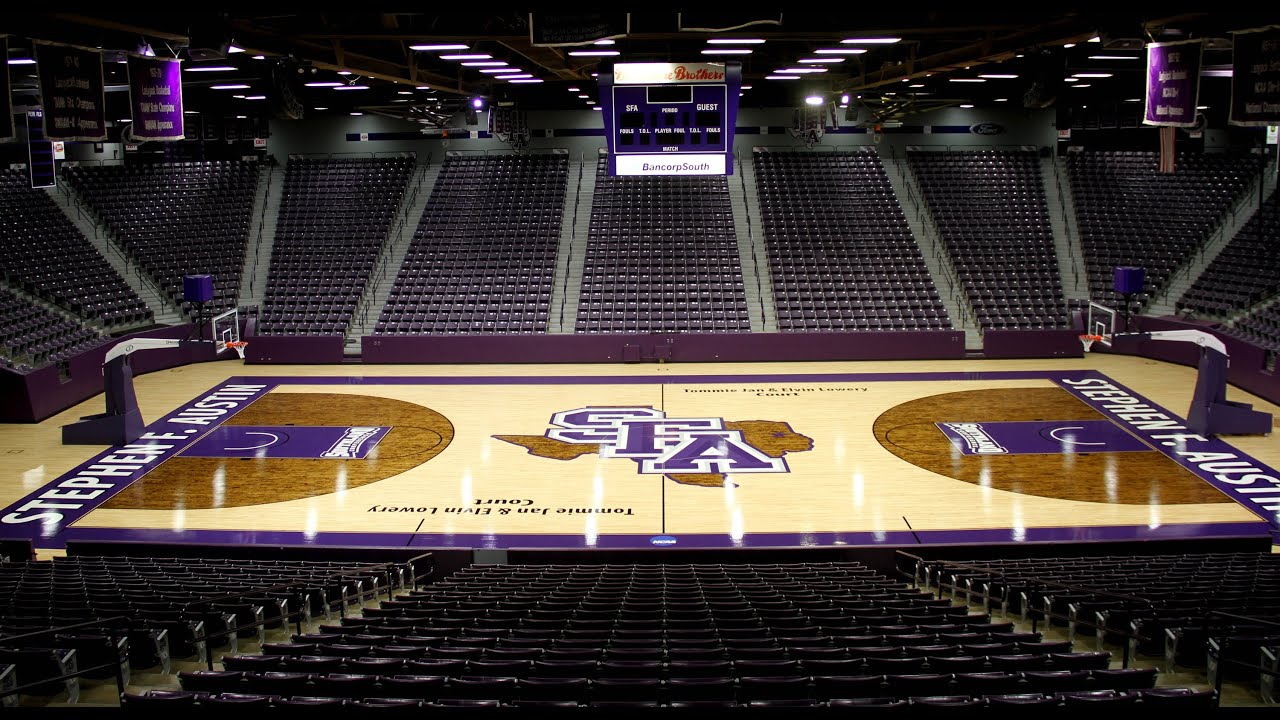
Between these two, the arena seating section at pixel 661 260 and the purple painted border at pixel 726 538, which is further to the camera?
the arena seating section at pixel 661 260

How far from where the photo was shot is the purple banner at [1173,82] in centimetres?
1271

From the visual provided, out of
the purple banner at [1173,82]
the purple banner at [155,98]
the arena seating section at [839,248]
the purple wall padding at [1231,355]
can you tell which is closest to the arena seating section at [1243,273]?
the purple wall padding at [1231,355]

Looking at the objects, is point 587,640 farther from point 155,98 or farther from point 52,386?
point 52,386

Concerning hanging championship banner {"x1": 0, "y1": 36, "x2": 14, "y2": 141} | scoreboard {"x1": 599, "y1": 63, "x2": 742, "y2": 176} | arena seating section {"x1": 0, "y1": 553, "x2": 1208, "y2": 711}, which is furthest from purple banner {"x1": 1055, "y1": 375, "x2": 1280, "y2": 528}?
hanging championship banner {"x1": 0, "y1": 36, "x2": 14, "y2": 141}

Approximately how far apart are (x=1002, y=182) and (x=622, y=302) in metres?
14.1

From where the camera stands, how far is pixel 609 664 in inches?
240

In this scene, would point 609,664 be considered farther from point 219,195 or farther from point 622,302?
point 219,195

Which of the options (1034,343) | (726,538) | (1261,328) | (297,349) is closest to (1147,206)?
(1034,343)

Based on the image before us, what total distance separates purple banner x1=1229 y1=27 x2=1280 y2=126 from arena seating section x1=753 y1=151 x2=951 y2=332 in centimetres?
1507

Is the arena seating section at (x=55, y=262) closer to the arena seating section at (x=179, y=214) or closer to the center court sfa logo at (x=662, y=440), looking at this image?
the arena seating section at (x=179, y=214)

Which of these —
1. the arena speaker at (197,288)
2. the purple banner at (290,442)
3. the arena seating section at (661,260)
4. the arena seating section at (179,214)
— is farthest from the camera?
the arena seating section at (179,214)

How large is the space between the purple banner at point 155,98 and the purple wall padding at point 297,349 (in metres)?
12.8

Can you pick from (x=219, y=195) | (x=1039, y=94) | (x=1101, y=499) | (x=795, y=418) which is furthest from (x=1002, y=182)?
(x=219, y=195)

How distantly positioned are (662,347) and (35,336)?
15.2 metres
